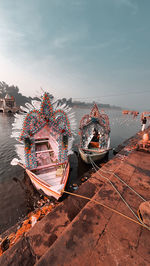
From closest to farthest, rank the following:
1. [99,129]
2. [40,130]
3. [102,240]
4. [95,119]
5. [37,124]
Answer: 1. [102,240]
2. [37,124]
3. [40,130]
4. [95,119]
5. [99,129]

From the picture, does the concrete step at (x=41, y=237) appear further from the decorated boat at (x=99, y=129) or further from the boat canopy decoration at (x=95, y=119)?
Answer: the boat canopy decoration at (x=95, y=119)

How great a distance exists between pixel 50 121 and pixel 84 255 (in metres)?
5.98

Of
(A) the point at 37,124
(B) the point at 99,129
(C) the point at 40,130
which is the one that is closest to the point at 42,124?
(A) the point at 37,124

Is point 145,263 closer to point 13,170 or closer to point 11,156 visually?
point 13,170

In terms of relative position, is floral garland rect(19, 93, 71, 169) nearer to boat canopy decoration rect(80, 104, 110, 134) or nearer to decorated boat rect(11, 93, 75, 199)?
decorated boat rect(11, 93, 75, 199)

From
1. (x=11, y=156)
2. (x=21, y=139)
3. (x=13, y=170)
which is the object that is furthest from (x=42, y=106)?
(x=11, y=156)

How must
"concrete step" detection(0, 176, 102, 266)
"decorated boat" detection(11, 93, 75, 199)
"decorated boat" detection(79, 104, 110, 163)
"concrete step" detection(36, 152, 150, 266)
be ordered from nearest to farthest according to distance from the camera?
"concrete step" detection(36, 152, 150, 266), "concrete step" detection(0, 176, 102, 266), "decorated boat" detection(11, 93, 75, 199), "decorated boat" detection(79, 104, 110, 163)

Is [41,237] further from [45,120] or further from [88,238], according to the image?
[45,120]

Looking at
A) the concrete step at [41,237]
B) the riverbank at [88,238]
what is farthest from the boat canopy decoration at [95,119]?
the concrete step at [41,237]

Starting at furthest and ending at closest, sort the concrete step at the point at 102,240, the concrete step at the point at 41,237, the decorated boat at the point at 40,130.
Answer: the decorated boat at the point at 40,130, the concrete step at the point at 41,237, the concrete step at the point at 102,240

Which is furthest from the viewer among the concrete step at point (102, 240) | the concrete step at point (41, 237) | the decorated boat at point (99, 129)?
the decorated boat at point (99, 129)

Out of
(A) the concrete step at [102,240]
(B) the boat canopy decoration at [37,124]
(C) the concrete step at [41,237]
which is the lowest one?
(C) the concrete step at [41,237]

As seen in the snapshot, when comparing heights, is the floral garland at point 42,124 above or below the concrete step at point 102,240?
above

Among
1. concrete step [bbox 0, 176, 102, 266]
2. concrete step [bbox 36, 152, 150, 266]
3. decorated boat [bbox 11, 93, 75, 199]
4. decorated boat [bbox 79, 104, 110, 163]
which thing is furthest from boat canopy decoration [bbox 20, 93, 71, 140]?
concrete step [bbox 36, 152, 150, 266]
